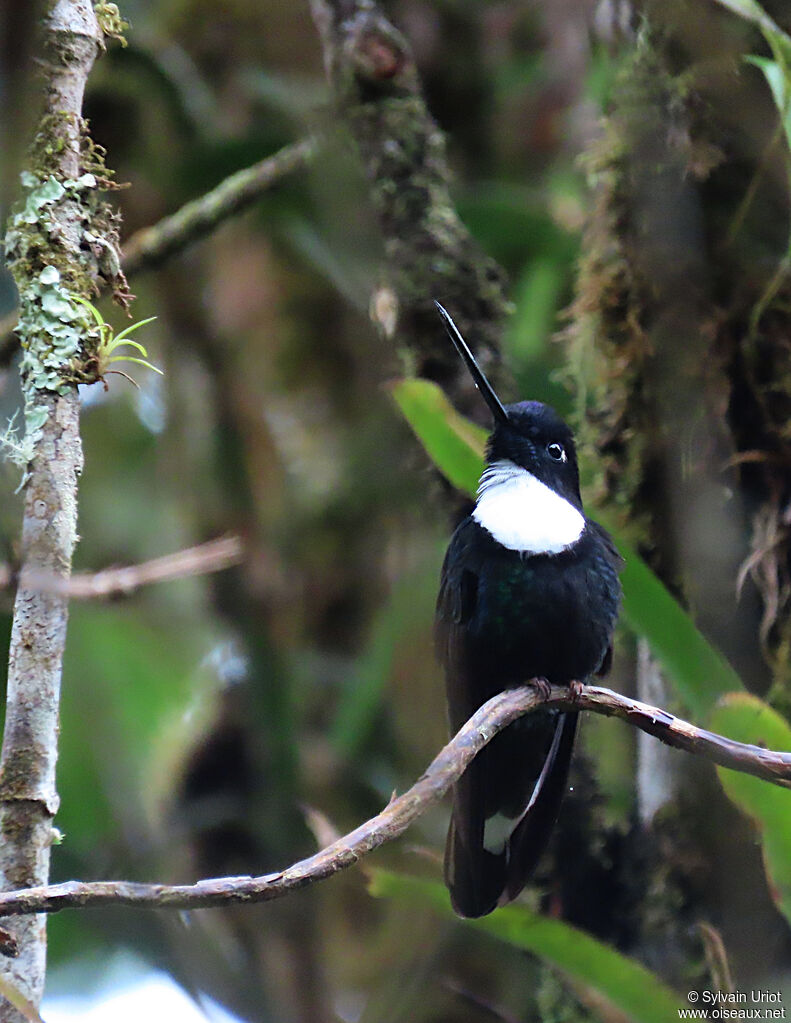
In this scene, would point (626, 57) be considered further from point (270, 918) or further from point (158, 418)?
point (270, 918)

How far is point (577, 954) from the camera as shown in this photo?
84.9 inches

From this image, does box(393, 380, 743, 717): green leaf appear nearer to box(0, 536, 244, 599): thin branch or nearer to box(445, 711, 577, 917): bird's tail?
box(445, 711, 577, 917): bird's tail

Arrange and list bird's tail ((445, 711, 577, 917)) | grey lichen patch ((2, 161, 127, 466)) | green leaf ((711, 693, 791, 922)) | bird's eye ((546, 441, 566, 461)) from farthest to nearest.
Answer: bird's eye ((546, 441, 566, 461))
bird's tail ((445, 711, 577, 917))
green leaf ((711, 693, 791, 922))
grey lichen patch ((2, 161, 127, 466))

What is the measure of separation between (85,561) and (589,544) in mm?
1800

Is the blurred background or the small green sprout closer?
the small green sprout

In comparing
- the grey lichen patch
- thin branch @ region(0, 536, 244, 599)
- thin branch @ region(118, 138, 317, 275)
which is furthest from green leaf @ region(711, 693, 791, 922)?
thin branch @ region(118, 138, 317, 275)

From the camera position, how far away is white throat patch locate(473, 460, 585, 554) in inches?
90.1

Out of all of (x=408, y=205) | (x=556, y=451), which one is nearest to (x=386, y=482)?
(x=408, y=205)

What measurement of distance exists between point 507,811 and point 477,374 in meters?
0.96

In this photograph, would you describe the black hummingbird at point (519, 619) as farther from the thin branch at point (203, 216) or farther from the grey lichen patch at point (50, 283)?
the grey lichen patch at point (50, 283)

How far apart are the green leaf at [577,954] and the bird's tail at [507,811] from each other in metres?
0.11

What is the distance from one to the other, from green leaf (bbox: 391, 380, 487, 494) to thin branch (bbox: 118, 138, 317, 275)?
668mm

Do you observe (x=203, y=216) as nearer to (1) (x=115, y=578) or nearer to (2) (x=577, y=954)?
(1) (x=115, y=578)

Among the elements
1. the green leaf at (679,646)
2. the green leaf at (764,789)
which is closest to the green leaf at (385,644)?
the green leaf at (679,646)
